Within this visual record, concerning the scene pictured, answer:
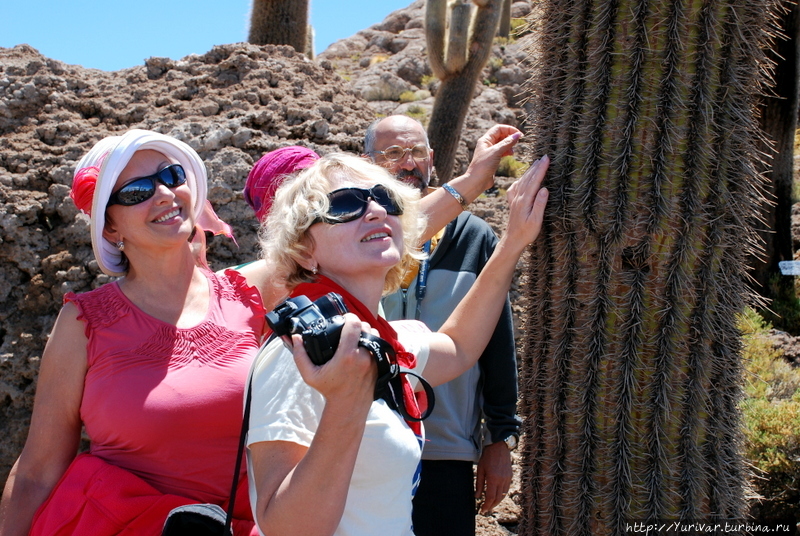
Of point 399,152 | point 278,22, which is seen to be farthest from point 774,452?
point 278,22

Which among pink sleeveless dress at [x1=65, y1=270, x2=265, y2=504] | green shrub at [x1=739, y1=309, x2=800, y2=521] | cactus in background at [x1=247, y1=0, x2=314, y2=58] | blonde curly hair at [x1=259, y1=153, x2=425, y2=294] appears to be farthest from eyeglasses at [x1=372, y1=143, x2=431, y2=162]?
cactus in background at [x1=247, y1=0, x2=314, y2=58]

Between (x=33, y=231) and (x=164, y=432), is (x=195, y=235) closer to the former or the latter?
(x=164, y=432)

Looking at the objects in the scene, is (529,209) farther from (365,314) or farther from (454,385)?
(454,385)

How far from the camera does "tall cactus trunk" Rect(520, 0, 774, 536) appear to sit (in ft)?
6.66

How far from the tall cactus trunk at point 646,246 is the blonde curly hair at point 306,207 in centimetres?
55

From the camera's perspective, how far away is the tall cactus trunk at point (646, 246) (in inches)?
79.9

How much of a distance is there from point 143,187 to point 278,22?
5.85m

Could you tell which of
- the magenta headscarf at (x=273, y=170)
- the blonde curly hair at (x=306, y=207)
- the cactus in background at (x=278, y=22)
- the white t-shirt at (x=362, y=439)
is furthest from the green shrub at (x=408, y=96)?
the white t-shirt at (x=362, y=439)

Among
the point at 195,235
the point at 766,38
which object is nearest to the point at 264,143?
Result: the point at 195,235

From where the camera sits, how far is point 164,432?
1905 millimetres

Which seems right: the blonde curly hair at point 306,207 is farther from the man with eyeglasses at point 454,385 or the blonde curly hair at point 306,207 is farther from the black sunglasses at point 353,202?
the man with eyeglasses at point 454,385

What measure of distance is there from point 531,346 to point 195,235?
1.24 metres

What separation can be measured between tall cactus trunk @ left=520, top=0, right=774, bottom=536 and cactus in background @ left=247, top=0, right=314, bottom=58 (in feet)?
18.9

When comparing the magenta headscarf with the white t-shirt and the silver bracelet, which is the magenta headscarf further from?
the white t-shirt
